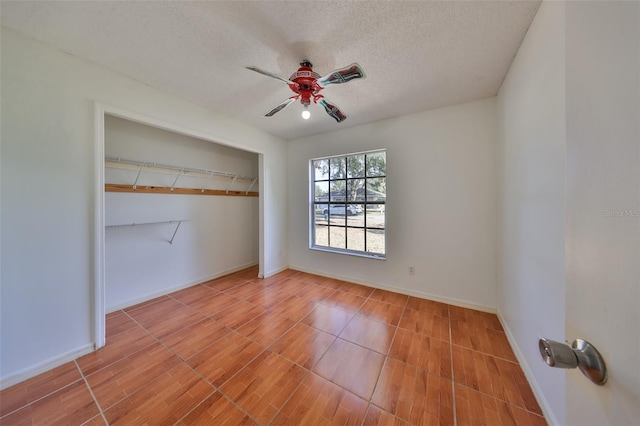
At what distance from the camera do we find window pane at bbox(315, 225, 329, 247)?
3.79 metres

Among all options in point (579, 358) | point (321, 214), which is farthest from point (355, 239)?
point (579, 358)

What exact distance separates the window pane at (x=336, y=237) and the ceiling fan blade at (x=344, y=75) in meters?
2.38

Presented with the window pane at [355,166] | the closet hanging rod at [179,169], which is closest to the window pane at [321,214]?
the window pane at [355,166]

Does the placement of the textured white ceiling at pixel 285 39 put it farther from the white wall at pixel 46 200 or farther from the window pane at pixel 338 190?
the window pane at pixel 338 190

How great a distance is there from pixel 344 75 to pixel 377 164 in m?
1.87

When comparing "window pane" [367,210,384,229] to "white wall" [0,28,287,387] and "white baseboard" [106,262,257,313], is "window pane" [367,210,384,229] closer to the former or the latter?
"white baseboard" [106,262,257,313]

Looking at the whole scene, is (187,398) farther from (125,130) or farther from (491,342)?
(125,130)

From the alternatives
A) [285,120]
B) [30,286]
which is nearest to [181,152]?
[285,120]

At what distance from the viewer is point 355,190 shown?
3.46 m

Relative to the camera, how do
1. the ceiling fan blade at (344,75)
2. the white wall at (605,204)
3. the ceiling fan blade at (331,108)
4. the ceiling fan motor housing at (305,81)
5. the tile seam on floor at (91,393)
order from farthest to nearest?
the ceiling fan blade at (331,108) → the ceiling fan motor housing at (305,81) → the ceiling fan blade at (344,75) → the tile seam on floor at (91,393) → the white wall at (605,204)

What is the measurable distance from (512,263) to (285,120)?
3134 mm

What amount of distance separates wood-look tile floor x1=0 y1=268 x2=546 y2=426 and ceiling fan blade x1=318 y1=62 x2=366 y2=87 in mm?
2240

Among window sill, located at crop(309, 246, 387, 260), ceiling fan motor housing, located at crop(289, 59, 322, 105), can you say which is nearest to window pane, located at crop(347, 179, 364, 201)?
window sill, located at crop(309, 246, 387, 260)

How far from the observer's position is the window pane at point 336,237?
3615mm
